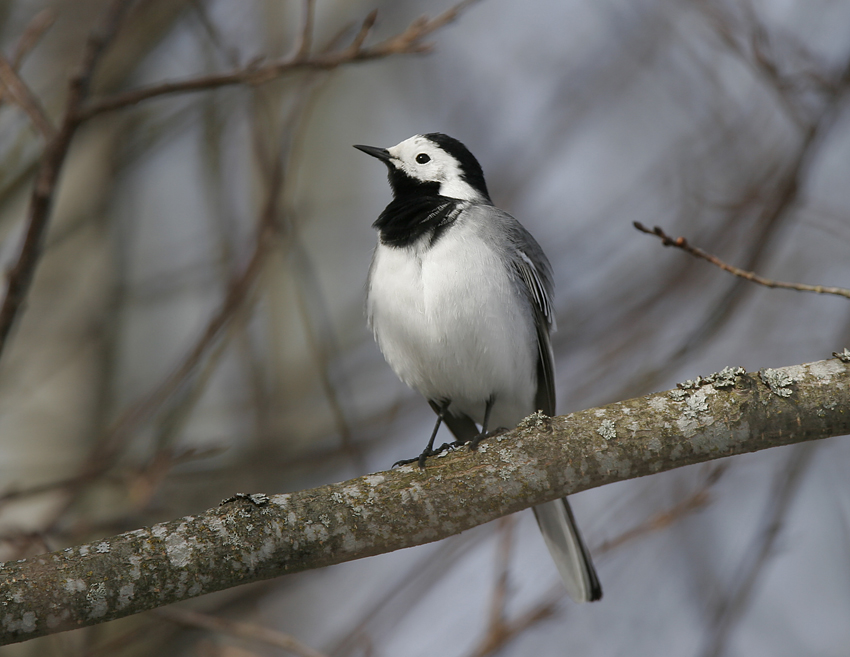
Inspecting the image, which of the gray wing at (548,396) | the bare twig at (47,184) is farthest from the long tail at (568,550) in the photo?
the bare twig at (47,184)

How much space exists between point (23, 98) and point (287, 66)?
101 cm

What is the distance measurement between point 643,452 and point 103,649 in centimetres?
258

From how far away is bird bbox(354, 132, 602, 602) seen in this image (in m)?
3.81

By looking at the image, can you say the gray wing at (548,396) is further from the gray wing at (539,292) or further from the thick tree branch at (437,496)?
the thick tree branch at (437,496)

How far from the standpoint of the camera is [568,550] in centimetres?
399

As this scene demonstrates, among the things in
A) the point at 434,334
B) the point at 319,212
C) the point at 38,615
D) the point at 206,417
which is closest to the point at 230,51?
the point at 434,334

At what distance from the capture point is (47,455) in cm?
546

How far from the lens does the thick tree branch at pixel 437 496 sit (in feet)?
7.35

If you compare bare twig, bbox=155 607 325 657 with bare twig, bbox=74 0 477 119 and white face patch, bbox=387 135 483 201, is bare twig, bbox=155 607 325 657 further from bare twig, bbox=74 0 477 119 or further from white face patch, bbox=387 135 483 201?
white face patch, bbox=387 135 483 201

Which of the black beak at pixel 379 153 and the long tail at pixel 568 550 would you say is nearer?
the long tail at pixel 568 550

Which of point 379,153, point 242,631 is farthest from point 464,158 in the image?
Answer: point 242,631

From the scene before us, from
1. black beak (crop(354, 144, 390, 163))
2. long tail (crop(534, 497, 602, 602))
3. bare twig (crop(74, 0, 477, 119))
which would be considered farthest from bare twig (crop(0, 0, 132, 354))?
long tail (crop(534, 497, 602, 602))

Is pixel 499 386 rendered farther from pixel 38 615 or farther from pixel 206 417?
pixel 206 417

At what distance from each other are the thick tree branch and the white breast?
3.77 ft
